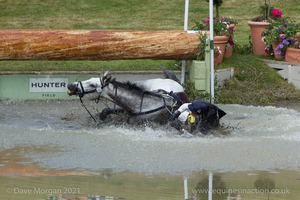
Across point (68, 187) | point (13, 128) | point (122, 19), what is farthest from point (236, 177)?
point (122, 19)

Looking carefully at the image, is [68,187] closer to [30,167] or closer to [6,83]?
[30,167]

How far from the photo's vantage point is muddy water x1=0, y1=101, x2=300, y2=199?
833cm

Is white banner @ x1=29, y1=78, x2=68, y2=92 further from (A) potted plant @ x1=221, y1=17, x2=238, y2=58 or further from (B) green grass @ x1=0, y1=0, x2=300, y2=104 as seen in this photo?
(A) potted plant @ x1=221, y1=17, x2=238, y2=58

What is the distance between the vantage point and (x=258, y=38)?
1507 centimetres

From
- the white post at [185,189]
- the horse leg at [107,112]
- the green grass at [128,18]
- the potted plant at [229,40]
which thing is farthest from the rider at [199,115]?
the potted plant at [229,40]

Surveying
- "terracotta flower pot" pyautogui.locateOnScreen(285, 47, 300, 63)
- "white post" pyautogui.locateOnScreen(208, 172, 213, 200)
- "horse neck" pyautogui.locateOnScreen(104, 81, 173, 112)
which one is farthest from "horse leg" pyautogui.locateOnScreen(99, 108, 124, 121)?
"terracotta flower pot" pyautogui.locateOnScreen(285, 47, 300, 63)

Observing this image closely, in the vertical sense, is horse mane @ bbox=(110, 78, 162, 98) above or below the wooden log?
below

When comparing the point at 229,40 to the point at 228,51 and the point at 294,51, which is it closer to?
the point at 228,51

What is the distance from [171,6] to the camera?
64.1ft

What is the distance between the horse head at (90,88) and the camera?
36.0ft

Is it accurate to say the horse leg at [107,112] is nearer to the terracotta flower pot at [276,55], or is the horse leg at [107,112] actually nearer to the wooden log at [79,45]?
the wooden log at [79,45]

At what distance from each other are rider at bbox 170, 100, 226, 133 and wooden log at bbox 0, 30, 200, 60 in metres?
1.96

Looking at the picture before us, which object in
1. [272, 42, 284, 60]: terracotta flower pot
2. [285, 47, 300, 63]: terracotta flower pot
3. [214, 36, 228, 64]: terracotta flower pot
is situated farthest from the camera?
[272, 42, 284, 60]: terracotta flower pot

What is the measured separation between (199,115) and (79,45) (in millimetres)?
2453
